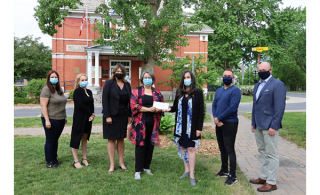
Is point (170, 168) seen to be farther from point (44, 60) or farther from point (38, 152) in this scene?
point (44, 60)

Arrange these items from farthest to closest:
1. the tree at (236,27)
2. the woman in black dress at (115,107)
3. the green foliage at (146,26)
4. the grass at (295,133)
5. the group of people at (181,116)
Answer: the tree at (236,27)
the green foliage at (146,26)
the grass at (295,133)
the woman in black dress at (115,107)
the group of people at (181,116)

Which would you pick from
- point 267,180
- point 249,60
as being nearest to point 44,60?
point 249,60

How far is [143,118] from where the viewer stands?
4.56 meters

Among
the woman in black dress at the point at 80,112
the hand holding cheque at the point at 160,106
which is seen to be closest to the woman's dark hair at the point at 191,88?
the hand holding cheque at the point at 160,106

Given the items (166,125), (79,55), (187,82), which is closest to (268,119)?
(187,82)

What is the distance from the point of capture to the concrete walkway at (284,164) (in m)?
4.19

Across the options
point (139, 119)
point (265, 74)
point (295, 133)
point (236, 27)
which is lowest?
point (295, 133)

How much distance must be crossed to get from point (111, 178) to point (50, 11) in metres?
11.5

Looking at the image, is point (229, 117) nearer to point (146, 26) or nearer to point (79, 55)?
point (146, 26)

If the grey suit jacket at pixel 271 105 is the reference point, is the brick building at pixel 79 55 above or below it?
above

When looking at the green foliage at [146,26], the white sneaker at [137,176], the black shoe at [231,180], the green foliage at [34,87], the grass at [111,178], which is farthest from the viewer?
the green foliage at [34,87]

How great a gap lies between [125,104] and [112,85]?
47 cm

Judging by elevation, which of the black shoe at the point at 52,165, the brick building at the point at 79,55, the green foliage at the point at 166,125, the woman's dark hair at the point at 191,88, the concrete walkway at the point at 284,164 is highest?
the brick building at the point at 79,55

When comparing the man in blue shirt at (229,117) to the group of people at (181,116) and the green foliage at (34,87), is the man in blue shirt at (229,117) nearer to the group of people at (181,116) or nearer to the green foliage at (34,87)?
the group of people at (181,116)
